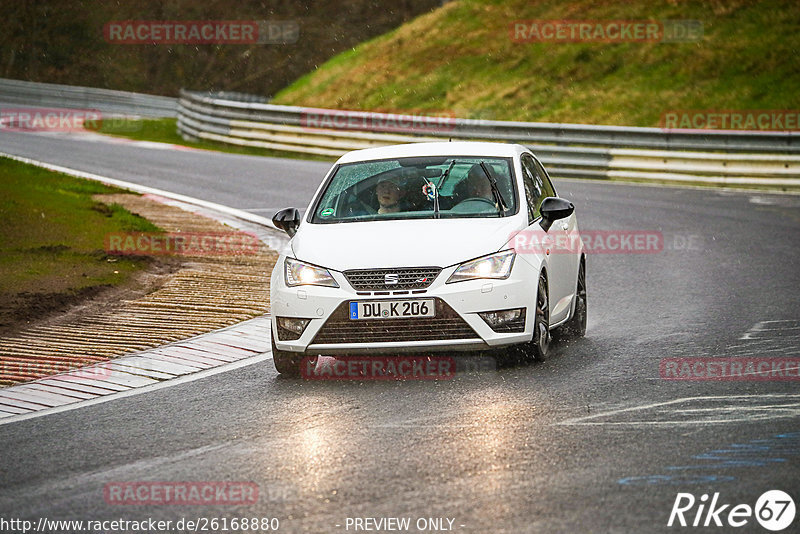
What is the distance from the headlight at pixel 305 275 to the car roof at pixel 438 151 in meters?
1.42

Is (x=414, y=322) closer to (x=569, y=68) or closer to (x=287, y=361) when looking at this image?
(x=287, y=361)

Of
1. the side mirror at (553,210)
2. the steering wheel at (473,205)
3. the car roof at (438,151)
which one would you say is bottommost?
the side mirror at (553,210)

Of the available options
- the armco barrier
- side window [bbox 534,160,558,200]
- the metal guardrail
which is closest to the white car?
side window [bbox 534,160,558,200]

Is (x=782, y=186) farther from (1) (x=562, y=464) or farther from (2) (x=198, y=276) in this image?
(1) (x=562, y=464)

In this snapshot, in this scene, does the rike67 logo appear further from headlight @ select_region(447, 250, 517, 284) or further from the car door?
the car door

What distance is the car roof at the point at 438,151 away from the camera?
10141mm

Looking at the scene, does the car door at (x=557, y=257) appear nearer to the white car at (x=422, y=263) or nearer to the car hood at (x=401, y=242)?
the white car at (x=422, y=263)

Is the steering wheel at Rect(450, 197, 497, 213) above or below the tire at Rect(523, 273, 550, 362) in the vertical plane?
above

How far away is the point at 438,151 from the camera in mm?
10188

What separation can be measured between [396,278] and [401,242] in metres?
0.37

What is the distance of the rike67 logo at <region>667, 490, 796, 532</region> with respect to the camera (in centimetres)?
535

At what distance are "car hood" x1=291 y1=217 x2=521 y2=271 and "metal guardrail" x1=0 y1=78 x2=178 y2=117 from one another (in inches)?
1399

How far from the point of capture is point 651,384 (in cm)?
830

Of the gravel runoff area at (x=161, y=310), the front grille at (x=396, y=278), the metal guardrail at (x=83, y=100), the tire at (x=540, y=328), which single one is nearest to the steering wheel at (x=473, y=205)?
the tire at (x=540, y=328)
